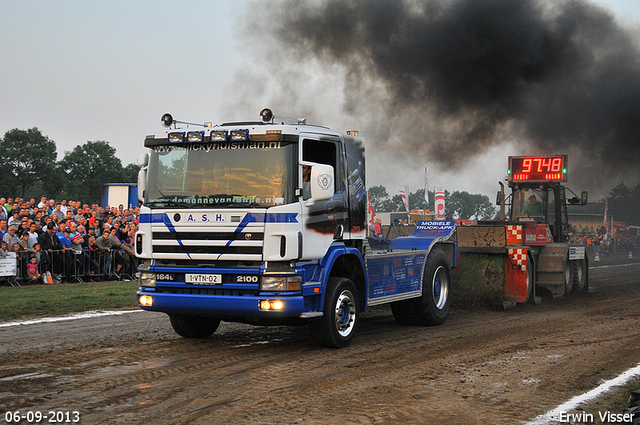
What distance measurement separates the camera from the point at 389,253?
956 centimetres

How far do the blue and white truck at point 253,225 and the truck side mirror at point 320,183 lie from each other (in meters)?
0.01

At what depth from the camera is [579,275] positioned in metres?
15.9

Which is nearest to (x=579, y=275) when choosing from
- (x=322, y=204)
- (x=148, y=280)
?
(x=322, y=204)

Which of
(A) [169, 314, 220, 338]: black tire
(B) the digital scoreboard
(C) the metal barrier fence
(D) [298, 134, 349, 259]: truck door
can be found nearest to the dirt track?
(A) [169, 314, 220, 338]: black tire

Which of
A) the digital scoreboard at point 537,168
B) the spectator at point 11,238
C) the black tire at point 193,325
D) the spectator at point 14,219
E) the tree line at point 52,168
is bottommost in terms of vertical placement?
the black tire at point 193,325

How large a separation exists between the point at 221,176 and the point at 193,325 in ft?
7.80

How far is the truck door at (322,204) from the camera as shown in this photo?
25.0 feet

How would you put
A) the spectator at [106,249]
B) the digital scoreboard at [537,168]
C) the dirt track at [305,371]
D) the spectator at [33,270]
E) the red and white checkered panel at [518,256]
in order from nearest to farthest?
the dirt track at [305,371]
the red and white checkered panel at [518,256]
the digital scoreboard at [537,168]
the spectator at [33,270]
the spectator at [106,249]

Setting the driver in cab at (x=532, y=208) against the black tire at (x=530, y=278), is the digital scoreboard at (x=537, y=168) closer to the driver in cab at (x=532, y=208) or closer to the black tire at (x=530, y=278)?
the driver in cab at (x=532, y=208)

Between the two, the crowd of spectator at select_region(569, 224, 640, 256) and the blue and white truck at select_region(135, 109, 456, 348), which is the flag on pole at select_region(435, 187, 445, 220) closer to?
the crowd of spectator at select_region(569, 224, 640, 256)

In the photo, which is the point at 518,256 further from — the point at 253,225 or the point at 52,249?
the point at 52,249

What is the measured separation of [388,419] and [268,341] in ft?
12.4

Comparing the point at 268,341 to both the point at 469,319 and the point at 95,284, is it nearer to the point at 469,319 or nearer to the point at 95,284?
the point at 469,319

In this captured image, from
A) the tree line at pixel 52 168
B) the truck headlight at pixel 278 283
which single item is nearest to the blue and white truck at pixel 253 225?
the truck headlight at pixel 278 283
